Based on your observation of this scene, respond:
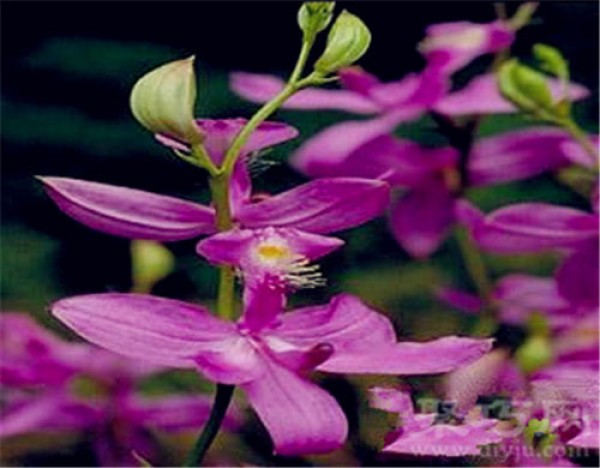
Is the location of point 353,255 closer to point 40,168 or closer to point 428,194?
point 428,194

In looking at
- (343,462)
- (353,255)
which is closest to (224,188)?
(343,462)

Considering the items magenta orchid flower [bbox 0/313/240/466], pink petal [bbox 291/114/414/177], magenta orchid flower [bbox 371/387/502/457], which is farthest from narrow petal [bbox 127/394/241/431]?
magenta orchid flower [bbox 371/387/502/457]

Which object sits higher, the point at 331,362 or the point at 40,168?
the point at 331,362

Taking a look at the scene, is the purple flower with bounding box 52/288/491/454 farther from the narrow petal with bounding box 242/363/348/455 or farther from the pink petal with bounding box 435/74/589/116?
the pink petal with bounding box 435/74/589/116

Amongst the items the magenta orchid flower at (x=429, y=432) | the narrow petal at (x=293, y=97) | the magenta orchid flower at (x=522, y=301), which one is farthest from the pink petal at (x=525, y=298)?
the magenta orchid flower at (x=429, y=432)

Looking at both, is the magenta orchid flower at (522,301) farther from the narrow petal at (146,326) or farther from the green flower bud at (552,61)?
the narrow petal at (146,326)

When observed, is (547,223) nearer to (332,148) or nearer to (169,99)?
(332,148)
